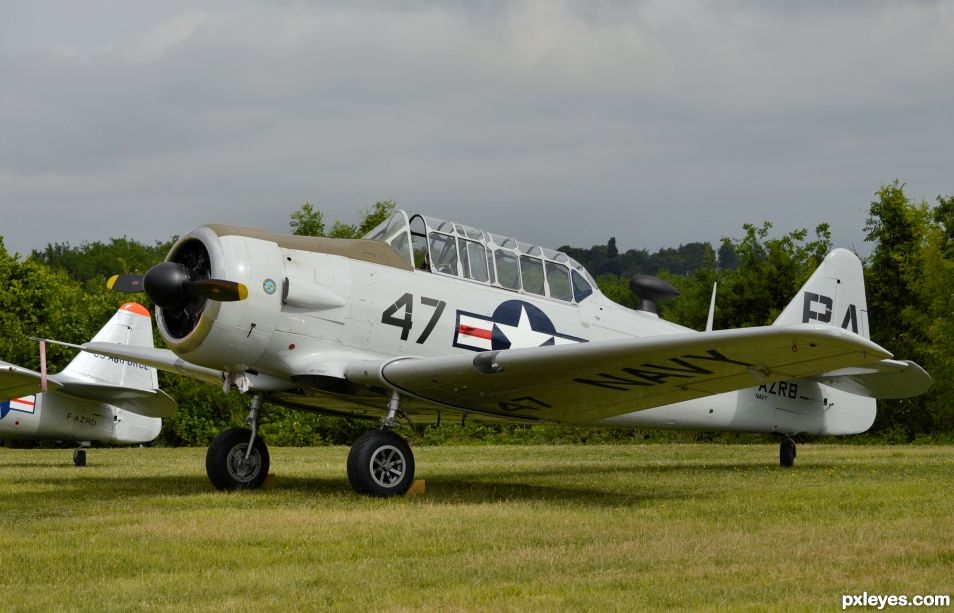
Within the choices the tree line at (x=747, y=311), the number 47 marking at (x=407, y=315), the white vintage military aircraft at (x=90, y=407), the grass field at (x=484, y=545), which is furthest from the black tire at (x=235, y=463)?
the tree line at (x=747, y=311)

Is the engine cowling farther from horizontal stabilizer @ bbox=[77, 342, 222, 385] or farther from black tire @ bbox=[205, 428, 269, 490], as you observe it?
horizontal stabilizer @ bbox=[77, 342, 222, 385]

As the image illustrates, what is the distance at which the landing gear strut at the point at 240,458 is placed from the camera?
11008mm

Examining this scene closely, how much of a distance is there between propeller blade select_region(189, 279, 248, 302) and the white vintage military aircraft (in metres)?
8.48

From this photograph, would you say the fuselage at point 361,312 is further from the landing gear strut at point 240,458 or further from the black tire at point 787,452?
the black tire at point 787,452

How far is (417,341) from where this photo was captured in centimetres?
1076

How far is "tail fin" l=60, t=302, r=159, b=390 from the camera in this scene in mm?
18625

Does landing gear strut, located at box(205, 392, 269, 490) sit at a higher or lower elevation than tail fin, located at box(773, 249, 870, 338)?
lower

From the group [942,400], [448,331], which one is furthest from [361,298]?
[942,400]

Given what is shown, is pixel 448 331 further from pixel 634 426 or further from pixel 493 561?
pixel 493 561

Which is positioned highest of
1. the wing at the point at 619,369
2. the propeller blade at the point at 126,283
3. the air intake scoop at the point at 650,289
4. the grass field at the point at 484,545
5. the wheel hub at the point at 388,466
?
the air intake scoop at the point at 650,289

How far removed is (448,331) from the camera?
10.9 meters

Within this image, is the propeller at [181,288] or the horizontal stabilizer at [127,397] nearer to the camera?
the propeller at [181,288]

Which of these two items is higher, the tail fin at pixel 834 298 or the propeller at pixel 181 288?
the tail fin at pixel 834 298

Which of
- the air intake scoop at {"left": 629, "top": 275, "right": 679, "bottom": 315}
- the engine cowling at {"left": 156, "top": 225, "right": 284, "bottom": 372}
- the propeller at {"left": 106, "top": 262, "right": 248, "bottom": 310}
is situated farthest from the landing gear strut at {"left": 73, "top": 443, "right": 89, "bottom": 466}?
the air intake scoop at {"left": 629, "top": 275, "right": 679, "bottom": 315}
